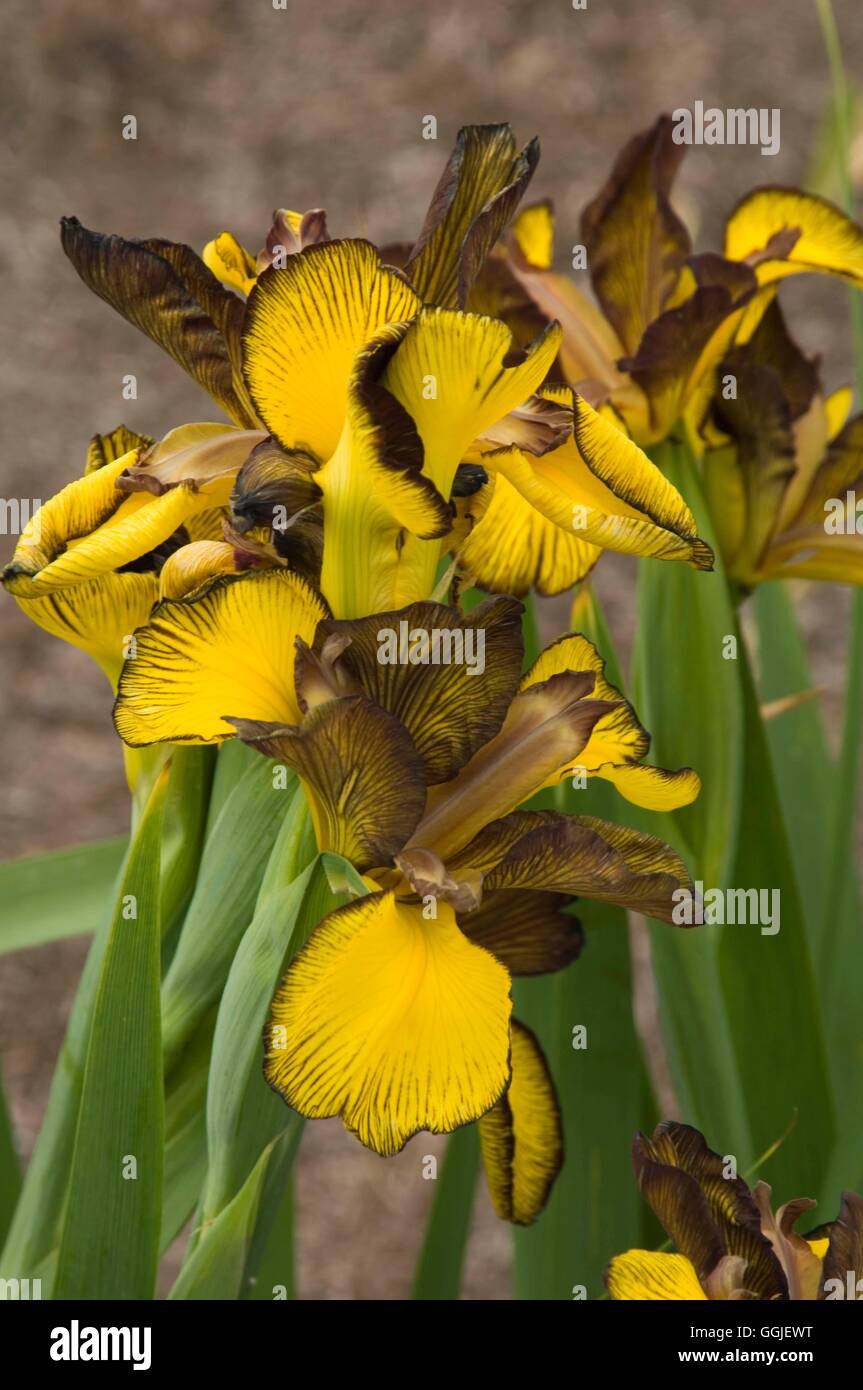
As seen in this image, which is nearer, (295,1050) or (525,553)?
(295,1050)

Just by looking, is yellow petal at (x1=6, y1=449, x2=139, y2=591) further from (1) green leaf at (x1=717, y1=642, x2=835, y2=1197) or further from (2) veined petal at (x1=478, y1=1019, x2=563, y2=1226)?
(1) green leaf at (x1=717, y1=642, x2=835, y2=1197)

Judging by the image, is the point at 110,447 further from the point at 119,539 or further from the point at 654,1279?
the point at 654,1279

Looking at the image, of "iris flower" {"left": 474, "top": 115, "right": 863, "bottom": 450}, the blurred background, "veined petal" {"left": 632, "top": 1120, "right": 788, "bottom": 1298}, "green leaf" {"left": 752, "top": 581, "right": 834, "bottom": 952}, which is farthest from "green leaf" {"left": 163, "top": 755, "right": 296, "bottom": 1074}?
the blurred background

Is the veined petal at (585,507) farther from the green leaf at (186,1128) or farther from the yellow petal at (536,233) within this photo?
the yellow petal at (536,233)

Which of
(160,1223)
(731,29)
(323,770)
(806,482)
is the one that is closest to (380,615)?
(323,770)
